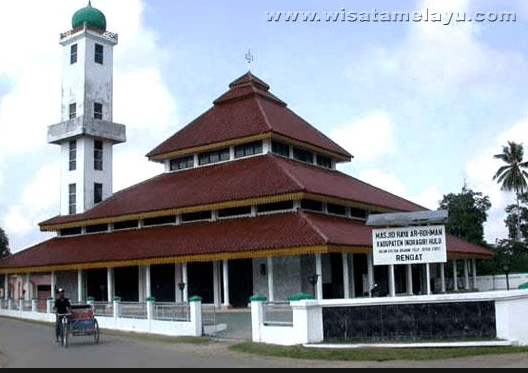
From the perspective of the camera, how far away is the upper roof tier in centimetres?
3064

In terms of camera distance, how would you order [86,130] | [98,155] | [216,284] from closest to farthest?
[216,284] < [86,130] < [98,155]

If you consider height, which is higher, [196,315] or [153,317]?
[196,315]

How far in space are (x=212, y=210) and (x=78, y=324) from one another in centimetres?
1168

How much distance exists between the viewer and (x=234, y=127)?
3138 centimetres

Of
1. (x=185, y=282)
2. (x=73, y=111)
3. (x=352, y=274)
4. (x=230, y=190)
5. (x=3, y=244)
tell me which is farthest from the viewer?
(x=3, y=244)

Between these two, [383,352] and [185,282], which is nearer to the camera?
[383,352]

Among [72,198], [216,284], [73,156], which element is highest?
[73,156]

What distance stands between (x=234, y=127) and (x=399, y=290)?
10855mm

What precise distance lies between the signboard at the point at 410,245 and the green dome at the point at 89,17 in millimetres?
26876

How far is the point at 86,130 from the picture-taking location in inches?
1414

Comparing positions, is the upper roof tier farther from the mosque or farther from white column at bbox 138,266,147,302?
white column at bbox 138,266,147,302

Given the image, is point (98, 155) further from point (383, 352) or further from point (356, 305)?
point (383, 352)

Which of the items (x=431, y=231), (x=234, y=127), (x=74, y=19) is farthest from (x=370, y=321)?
(x=74, y=19)

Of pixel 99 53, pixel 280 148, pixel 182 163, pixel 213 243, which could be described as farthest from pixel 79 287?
pixel 99 53
